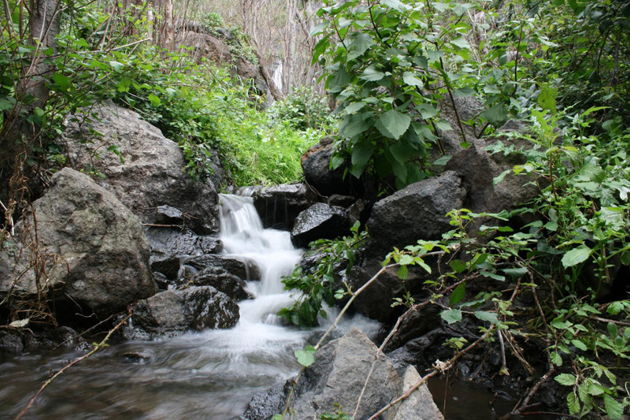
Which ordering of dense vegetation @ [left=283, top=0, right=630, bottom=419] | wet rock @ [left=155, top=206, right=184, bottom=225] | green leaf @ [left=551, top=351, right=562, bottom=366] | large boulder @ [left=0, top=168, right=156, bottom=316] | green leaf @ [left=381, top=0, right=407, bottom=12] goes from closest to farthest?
1. green leaf @ [left=551, top=351, right=562, bottom=366]
2. dense vegetation @ [left=283, top=0, right=630, bottom=419]
3. green leaf @ [left=381, top=0, right=407, bottom=12]
4. large boulder @ [left=0, top=168, right=156, bottom=316]
5. wet rock @ [left=155, top=206, right=184, bottom=225]

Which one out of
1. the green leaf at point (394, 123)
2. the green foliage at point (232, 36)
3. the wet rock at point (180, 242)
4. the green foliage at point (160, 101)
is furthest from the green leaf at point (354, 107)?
the green foliage at point (232, 36)

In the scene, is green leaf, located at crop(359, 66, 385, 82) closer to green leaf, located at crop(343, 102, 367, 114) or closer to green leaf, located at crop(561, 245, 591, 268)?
green leaf, located at crop(343, 102, 367, 114)

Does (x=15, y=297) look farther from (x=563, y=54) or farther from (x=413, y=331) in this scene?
(x=563, y=54)

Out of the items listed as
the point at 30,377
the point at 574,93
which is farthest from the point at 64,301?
the point at 574,93

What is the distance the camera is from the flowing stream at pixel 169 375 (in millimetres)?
2682

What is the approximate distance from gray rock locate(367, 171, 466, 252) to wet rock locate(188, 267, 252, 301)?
198 cm

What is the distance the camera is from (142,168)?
19.2 ft

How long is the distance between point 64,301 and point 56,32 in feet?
7.54

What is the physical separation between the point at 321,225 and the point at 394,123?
287cm

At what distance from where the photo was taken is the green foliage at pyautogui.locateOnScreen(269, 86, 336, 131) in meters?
12.0

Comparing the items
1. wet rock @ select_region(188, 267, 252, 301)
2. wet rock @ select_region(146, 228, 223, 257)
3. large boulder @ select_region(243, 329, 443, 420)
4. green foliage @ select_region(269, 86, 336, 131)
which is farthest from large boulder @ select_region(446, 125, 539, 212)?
green foliage @ select_region(269, 86, 336, 131)

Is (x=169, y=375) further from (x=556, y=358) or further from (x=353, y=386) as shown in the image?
(x=556, y=358)

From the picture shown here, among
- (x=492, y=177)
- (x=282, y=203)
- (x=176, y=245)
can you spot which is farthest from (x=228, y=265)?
(x=492, y=177)

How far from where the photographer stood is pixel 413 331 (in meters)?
3.40
